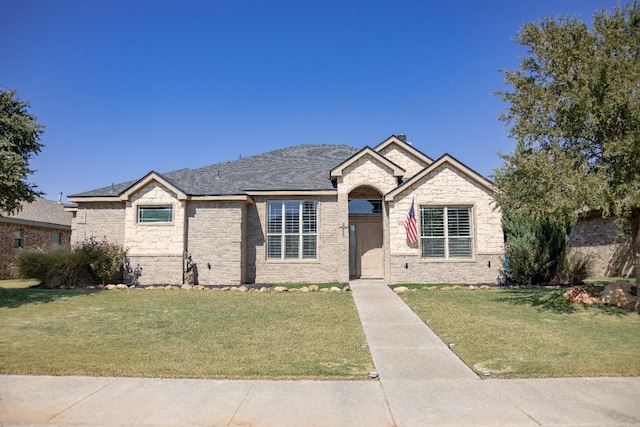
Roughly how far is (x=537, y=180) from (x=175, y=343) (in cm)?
1009

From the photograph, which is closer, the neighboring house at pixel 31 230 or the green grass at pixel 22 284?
the green grass at pixel 22 284

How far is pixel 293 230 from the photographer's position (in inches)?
734

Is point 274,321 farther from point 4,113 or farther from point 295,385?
point 4,113

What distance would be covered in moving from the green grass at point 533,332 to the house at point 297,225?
310cm


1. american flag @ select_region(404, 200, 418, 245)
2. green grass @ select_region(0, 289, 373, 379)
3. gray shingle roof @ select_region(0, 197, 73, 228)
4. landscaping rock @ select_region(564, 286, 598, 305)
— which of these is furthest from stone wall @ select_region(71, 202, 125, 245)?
landscaping rock @ select_region(564, 286, 598, 305)

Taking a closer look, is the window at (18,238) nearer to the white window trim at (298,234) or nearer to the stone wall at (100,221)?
the stone wall at (100,221)

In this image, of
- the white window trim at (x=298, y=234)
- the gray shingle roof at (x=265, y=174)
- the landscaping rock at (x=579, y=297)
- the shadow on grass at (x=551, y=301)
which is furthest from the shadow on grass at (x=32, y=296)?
the landscaping rock at (x=579, y=297)

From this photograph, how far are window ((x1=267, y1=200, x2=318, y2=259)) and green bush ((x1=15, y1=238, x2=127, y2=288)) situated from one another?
249 inches

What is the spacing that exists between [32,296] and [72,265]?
93.6 inches

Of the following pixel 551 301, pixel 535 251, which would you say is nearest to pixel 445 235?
pixel 535 251

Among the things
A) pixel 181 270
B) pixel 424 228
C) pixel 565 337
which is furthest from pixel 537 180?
pixel 181 270

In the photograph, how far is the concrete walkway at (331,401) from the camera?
4906 millimetres

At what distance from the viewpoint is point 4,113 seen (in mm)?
13969

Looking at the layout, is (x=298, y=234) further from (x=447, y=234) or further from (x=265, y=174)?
(x=447, y=234)
